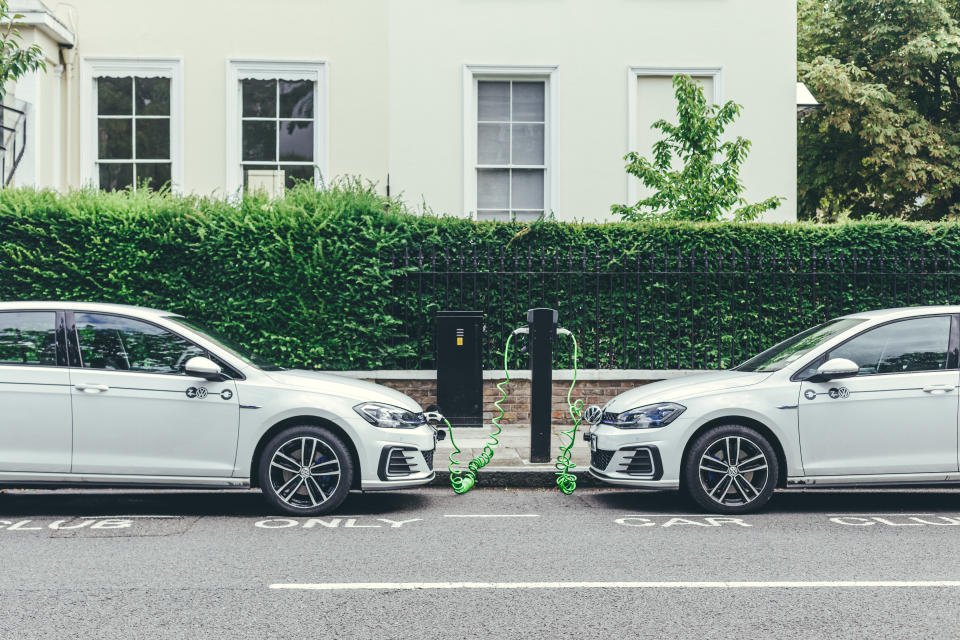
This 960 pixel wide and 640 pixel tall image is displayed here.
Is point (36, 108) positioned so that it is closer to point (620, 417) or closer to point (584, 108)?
point (584, 108)

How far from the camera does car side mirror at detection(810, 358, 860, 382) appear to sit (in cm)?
720

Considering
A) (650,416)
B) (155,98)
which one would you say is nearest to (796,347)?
(650,416)

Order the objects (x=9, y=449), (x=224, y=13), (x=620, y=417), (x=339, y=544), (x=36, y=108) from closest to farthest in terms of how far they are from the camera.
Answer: (x=339, y=544) → (x=9, y=449) → (x=620, y=417) → (x=36, y=108) → (x=224, y=13)

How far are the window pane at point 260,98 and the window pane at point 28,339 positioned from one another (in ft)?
26.7

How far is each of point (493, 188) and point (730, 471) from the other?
25.8 ft

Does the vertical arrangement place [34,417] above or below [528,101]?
below

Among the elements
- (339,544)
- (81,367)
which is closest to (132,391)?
(81,367)

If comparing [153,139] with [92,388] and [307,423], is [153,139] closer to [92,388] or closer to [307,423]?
[92,388]

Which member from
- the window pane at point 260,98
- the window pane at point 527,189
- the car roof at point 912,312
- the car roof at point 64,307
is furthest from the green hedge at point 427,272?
the car roof at point 912,312

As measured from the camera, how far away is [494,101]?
1438 centimetres

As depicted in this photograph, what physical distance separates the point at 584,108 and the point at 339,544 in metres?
9.58

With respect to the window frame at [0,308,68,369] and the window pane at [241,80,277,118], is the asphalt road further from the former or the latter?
the window pane at [241,80,277,118]

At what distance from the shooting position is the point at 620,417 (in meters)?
7.68

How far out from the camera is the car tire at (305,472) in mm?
7152
